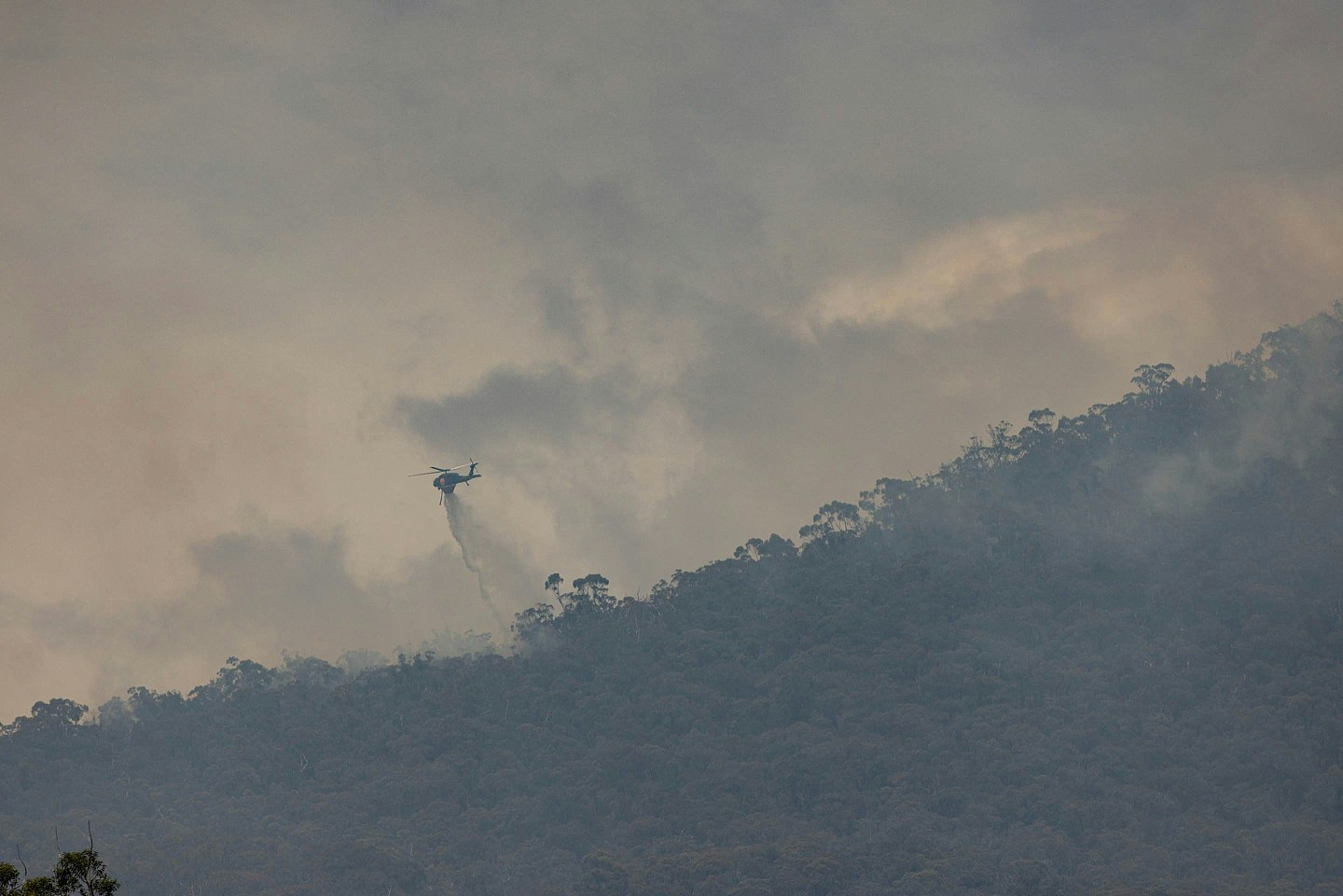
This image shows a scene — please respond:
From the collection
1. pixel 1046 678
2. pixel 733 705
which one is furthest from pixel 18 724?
pixel 1046 678

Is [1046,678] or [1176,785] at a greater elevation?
[1046,678]

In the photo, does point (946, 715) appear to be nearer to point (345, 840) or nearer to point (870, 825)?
point (870, 825)

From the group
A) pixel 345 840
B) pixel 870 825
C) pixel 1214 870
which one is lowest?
pixel 1214 870

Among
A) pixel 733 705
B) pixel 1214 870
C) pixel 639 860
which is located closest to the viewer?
pixel 1214 870

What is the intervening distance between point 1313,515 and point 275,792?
9778 cm

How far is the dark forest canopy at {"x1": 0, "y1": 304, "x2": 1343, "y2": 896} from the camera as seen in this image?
114000 mm

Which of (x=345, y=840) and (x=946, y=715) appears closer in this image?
(x=345, y=840)

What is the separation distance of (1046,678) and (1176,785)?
19668 millimetres

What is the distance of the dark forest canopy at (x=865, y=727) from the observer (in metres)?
114

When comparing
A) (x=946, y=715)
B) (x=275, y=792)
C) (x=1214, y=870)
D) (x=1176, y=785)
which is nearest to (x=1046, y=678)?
(x=946, y=715)

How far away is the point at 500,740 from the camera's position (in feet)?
479

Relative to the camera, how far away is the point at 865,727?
13575 centimetres

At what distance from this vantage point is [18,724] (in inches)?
5974

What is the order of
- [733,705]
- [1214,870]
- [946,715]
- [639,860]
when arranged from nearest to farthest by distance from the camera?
[1214,870]
[639,860]
[946,715]
[733,705]
